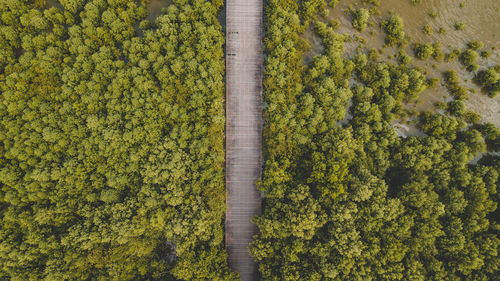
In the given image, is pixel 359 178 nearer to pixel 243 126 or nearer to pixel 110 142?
pixel 243 126

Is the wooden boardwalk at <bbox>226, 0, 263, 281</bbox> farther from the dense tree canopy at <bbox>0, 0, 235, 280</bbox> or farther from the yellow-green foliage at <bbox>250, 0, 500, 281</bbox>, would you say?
the dense tree canopy at <bbox>0, 0, 235, 280</bbox>

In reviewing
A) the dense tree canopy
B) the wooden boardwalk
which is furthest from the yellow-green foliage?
the dense tree canopy

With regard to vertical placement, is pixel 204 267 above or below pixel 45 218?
below

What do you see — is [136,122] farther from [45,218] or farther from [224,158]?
[45,218]

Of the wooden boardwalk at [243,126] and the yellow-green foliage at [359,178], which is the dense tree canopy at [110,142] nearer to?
the wooden boardwalk at [243,126]

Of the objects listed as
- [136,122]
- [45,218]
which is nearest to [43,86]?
[136,122]

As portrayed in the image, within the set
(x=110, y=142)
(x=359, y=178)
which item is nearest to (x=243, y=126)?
(x=359, y=178)
